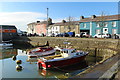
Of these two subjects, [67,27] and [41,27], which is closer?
[67,27]

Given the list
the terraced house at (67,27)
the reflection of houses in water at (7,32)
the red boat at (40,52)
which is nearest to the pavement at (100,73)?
the red boat at (40,52)

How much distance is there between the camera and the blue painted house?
33.0 meters

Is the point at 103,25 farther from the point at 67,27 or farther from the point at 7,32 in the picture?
the point at 7,32

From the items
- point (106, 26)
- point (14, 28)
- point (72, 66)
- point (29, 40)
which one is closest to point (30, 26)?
point (14, 28)

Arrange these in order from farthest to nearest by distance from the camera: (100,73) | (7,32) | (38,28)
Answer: (38,28) < (7,32) < (100,73)

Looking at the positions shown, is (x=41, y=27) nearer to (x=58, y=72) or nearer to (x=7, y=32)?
(x=7, y=32)

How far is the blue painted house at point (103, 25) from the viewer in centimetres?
3297

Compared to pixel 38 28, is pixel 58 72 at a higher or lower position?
lower

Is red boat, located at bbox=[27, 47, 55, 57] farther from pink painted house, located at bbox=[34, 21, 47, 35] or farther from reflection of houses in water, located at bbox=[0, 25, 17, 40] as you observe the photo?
pink painted house, located at bbox=[34, 21, 47, 35]

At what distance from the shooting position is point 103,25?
Result: 34.1 metres

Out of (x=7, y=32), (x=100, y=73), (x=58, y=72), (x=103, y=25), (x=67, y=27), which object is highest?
(x=67, y=27)

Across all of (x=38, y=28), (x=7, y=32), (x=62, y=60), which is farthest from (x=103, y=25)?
(x=38, y=28)

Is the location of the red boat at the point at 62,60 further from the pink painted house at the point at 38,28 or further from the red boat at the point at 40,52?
the pink painted house at the point at 38,28

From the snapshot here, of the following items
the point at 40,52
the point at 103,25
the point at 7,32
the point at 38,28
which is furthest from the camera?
the point at 38,28
